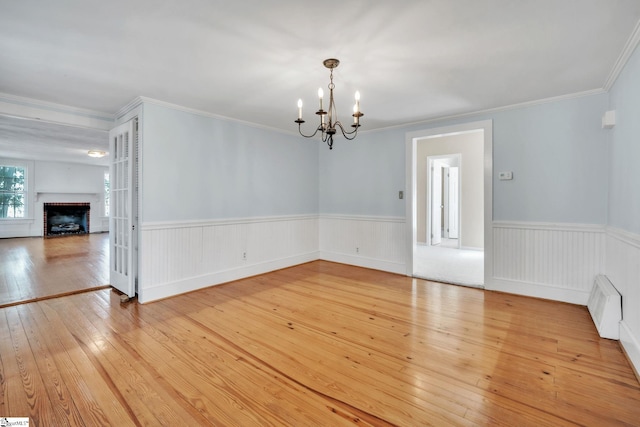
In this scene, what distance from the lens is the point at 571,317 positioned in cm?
304

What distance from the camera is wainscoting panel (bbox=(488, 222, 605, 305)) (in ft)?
10.9

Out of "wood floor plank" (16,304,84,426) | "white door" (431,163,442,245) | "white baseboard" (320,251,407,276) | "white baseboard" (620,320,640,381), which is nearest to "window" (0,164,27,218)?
"wood floor plank" (16,304,84,426)

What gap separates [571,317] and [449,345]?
1624 mm

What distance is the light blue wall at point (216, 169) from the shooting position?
3.63m

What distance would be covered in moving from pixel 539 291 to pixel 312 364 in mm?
3118

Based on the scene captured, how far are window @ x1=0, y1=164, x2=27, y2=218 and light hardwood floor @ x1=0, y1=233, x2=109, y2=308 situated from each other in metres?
1.27

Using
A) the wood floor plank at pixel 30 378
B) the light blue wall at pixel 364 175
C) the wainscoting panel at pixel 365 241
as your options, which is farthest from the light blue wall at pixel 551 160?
the wood floor plank at pixel 30 378

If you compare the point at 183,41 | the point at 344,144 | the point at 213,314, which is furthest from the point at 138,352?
the point at 344,144

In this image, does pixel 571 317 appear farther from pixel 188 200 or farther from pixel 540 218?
pixel 188 200

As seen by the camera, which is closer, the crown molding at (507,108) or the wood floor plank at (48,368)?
the wood floor plank at (48,368)

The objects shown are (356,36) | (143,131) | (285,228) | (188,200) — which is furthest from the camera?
(285,228)

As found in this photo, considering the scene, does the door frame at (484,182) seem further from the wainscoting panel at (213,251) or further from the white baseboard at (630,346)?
the wainscoting panel at (213,251)

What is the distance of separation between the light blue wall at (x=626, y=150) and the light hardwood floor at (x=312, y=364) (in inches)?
43.2

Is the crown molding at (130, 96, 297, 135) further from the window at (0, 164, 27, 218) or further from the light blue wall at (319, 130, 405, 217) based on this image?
the window at (0, 164, 27, 218)
